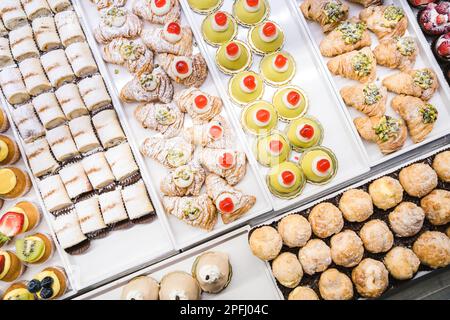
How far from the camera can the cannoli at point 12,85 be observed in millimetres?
3914

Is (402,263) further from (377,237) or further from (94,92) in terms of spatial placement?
(94,92)

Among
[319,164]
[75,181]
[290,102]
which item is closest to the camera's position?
[319,164]

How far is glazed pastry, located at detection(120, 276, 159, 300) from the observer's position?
Answer: 11.4ft

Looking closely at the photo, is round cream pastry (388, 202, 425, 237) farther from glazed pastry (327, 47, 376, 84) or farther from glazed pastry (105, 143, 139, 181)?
glazed pastry (105, 143, 139, 181)

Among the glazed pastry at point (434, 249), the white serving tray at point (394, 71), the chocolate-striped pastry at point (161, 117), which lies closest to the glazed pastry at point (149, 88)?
the chocolate-striped pastry at point (161, 117)

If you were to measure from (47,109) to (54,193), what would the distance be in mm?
730

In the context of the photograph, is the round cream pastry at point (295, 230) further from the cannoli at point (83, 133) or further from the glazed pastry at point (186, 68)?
the cannoli at point (83, 133)

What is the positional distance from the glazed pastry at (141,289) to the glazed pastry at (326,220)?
1352 mm

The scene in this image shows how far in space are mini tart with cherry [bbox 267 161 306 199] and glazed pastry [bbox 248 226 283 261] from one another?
0.34 m

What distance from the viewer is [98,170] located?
3.78 m


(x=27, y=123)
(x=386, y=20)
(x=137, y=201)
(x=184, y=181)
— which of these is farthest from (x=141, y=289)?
(x=386, y=20)

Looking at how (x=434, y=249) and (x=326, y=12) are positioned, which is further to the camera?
(x=326, y=12)

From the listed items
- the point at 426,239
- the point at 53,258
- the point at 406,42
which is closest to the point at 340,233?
the point at 426,239
